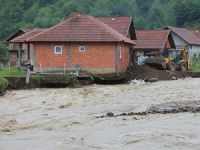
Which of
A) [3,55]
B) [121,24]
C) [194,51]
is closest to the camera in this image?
[121,24]

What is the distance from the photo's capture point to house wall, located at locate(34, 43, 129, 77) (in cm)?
4097

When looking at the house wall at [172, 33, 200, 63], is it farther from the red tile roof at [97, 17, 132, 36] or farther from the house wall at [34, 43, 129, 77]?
the house wall at [34, 43, 129, 77]

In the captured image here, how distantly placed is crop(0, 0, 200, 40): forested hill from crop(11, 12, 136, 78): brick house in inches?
2579

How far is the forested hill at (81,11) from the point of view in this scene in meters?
112

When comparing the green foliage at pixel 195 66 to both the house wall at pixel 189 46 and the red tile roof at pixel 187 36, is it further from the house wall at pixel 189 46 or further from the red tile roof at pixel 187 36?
the red tile roof at pixel 187 36

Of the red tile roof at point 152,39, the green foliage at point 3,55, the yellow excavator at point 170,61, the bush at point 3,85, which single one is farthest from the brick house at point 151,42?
the bush at point 3,85

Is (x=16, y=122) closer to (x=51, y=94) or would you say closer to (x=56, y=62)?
(x=51, y=94)

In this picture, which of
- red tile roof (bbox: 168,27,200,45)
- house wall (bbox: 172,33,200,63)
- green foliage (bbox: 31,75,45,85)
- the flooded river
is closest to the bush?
the flooded river

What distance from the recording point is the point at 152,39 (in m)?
61.8

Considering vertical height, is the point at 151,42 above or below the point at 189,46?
above

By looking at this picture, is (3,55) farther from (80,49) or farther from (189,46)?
(189,46)

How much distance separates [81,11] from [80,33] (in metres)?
83.2

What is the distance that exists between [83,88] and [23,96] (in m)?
6.05

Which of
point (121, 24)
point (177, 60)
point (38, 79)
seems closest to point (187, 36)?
point (121, 24)
